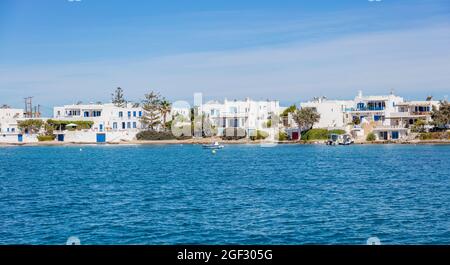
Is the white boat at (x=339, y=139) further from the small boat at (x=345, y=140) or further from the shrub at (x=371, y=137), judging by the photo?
the shrub at (x=371, y=137)

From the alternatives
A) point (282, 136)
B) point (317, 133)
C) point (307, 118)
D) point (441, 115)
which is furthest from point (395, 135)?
point (307, 118)

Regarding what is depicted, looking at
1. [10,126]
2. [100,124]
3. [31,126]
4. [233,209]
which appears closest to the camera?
[233,209]

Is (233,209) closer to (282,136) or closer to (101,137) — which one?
(282,136)

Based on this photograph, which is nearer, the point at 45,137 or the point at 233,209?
the point at 233,209

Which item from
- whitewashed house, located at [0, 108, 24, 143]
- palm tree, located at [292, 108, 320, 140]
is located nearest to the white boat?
palm tree, located at [292, 108, 320, 140]

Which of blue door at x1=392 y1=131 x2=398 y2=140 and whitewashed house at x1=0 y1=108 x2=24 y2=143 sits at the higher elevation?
whitewashed house at x1=0 y1=108 x2=24 y2=143

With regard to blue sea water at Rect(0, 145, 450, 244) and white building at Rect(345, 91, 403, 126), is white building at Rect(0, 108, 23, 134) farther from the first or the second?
white building at Rect(345, 91, 403, 126)

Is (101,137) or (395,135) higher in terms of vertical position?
(101,137)

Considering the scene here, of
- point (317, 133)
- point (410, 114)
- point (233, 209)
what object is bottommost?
point (233, 209)

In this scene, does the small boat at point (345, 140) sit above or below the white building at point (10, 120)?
below

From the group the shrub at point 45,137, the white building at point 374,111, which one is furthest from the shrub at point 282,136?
the shrub at point 45,137

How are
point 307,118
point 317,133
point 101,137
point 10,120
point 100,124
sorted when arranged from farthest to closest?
point 101,137, point 317,133, point 100,124, point 10,120, point 307,118

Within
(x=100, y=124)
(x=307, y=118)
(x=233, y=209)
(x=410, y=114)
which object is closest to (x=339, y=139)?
(x=410, y=114)
